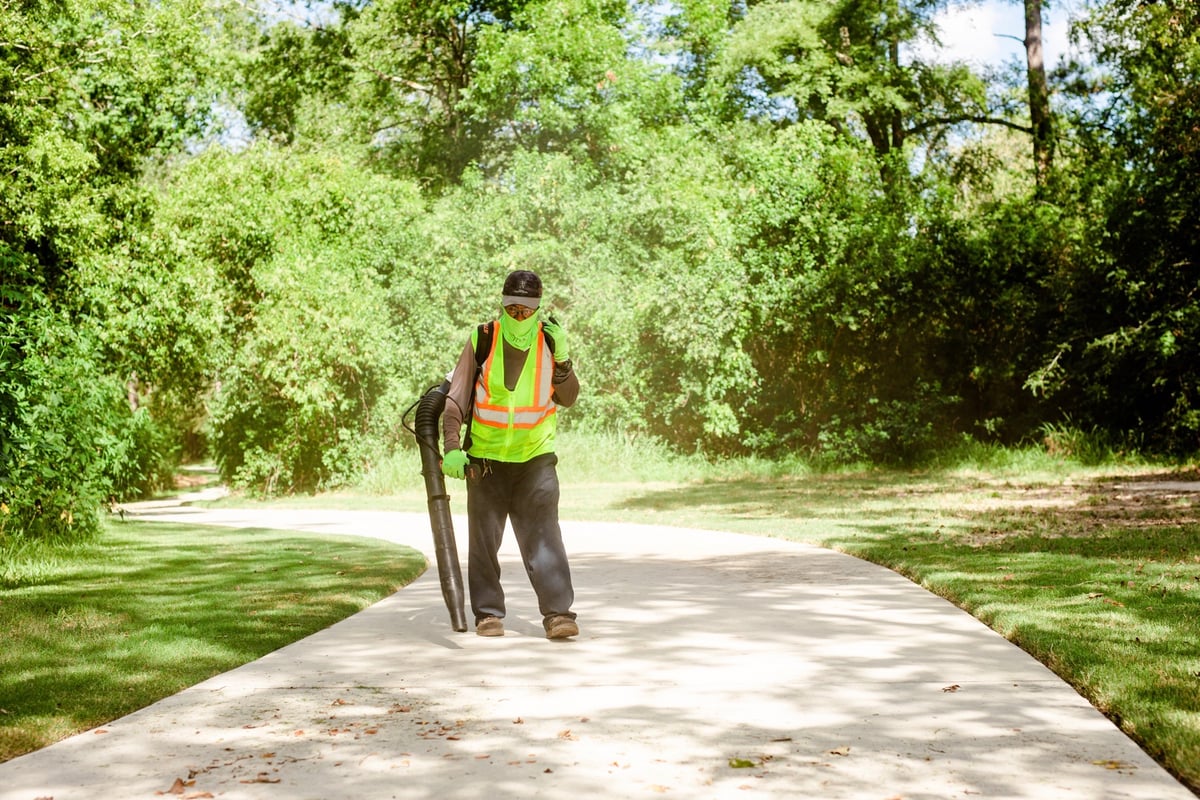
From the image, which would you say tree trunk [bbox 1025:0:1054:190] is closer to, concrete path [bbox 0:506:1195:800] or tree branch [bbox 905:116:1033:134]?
tree branch [bbox 905:116:1033:134]

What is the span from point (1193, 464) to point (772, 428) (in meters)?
7.89

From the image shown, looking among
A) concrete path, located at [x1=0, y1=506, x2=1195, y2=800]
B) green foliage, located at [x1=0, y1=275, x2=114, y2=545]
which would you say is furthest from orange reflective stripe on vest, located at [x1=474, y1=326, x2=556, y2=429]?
green foliage, located at [x1=0, y1=275, x2=114, y2=545]

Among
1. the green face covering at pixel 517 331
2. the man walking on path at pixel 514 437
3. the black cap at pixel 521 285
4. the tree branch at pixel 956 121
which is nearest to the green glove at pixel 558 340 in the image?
the man walking on path at pixel 514 437

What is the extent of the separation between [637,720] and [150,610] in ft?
16.2

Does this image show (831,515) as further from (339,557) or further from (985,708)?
(985,708)

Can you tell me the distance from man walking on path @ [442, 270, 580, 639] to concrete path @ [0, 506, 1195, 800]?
1.23 feet

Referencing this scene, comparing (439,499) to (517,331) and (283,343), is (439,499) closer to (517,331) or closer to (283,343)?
(517,331)

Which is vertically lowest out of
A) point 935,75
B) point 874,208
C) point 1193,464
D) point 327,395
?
point 1193,464

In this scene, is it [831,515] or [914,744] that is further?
[831,515]

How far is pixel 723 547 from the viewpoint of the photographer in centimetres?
1282

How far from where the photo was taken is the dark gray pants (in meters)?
7.84

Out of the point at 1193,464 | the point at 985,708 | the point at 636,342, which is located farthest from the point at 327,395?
the point at 985,708

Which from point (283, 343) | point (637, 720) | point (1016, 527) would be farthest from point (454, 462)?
point (283, 343)

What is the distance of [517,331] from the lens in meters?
7.79
